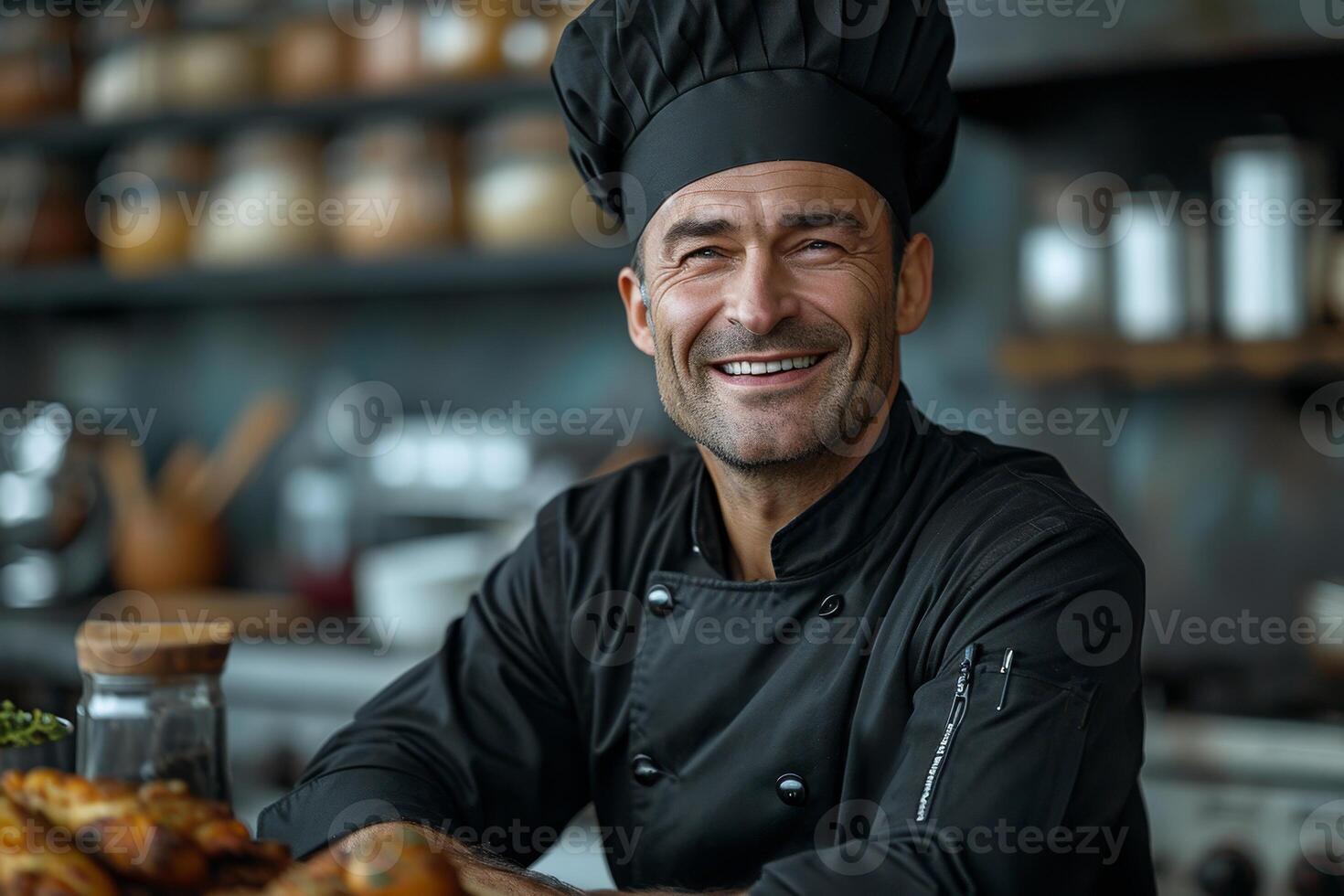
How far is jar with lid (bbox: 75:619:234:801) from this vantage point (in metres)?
0.96

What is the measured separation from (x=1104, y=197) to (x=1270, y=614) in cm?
80

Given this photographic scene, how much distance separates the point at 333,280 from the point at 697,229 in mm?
1569

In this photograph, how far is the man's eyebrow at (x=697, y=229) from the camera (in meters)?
1.31

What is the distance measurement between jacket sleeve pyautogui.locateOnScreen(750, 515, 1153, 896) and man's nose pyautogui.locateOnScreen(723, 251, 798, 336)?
0.29 metres

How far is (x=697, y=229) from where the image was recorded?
133 centimetres

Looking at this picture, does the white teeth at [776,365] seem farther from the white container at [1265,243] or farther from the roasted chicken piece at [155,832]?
the white container at [1265,243]

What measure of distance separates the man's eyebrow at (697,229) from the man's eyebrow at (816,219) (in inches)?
2.1

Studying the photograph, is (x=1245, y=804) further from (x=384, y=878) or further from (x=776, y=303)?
(x=384, y=878)

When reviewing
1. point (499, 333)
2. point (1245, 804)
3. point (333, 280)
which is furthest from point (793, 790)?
point (499, 333)

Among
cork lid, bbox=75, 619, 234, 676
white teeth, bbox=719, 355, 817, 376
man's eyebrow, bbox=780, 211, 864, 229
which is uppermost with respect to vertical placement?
man's eyebrow, bbox=780, 211, 864, 229

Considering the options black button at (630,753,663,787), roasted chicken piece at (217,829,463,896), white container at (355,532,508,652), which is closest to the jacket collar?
black button at (630,753,663,787)

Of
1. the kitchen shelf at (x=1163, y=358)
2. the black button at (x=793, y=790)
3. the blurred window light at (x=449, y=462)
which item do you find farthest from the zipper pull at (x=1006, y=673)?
the blurred window light at (x=449, y=462)

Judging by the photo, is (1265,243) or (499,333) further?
(499,333)

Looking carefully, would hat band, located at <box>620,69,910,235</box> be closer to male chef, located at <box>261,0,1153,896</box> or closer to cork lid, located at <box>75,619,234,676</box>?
male chef, located at <box>261,0,1153,896</box>
